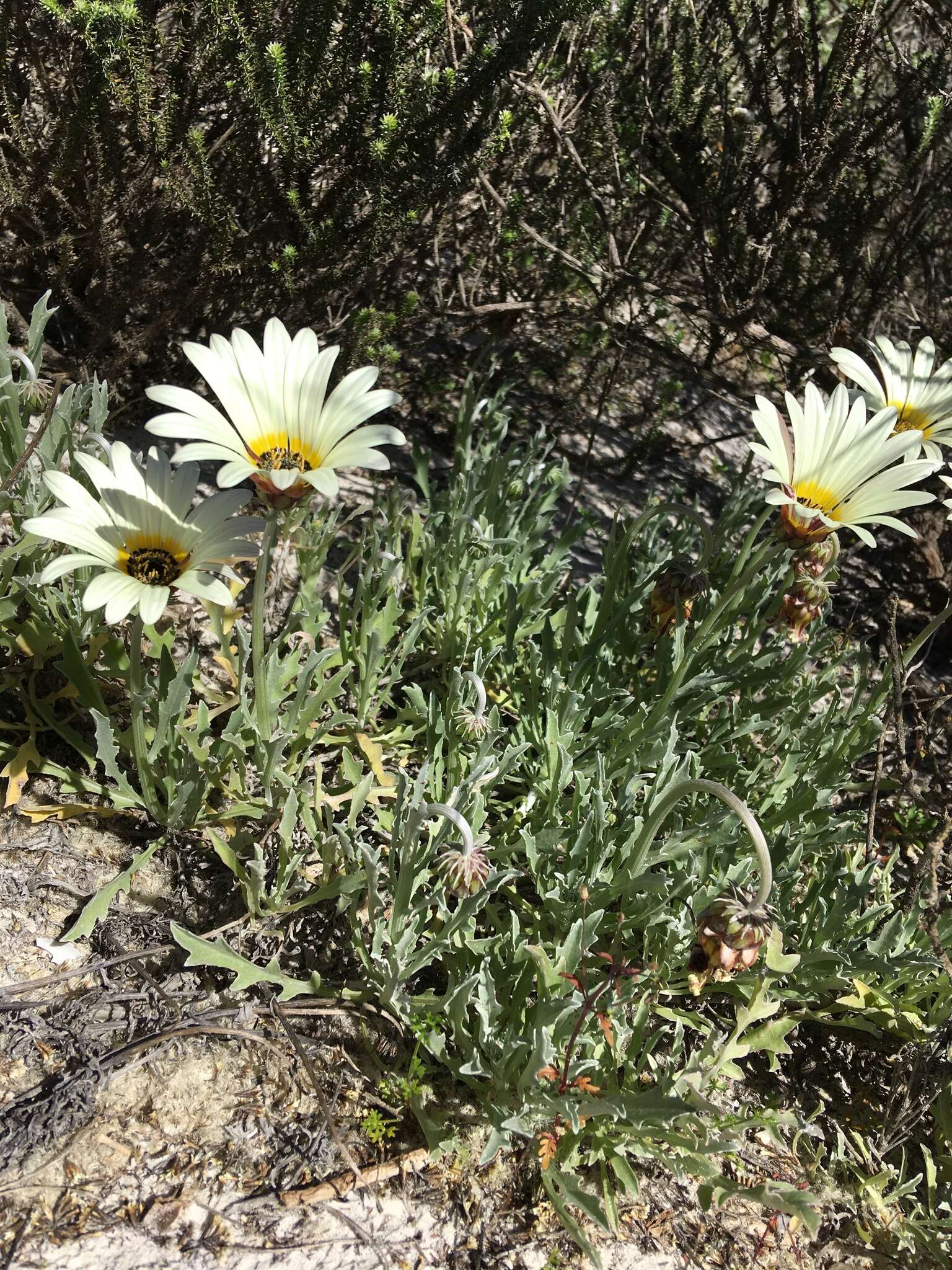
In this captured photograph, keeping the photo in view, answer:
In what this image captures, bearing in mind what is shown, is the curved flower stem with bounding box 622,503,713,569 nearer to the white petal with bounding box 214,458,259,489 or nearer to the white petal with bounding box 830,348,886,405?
the white petal with bounding box 830,348,886,405

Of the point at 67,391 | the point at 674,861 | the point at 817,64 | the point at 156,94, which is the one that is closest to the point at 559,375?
the point at 817,64

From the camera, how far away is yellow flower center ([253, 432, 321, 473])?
1.90 metres

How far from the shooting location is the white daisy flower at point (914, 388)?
2.37 meters

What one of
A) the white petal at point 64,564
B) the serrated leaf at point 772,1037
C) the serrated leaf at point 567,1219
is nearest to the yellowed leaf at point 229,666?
the white petal at point 64,564

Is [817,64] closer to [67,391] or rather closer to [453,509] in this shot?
[453,509]

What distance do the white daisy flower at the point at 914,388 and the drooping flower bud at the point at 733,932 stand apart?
1169 millimetres

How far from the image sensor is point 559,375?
429 cm

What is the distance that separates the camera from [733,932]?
5.85ft

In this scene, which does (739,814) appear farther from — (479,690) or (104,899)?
(104,899)

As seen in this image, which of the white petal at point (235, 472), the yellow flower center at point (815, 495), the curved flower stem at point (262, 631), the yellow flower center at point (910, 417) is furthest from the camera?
the yellow flower center at point (910, 417)

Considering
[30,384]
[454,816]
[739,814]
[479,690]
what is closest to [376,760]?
[479,690]

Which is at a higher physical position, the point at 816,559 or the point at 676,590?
the point at 816,559

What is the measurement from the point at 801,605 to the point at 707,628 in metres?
0.37

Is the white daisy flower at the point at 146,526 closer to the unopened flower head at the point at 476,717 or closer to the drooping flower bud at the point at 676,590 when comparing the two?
the unopened flower head at the point at 476,717
